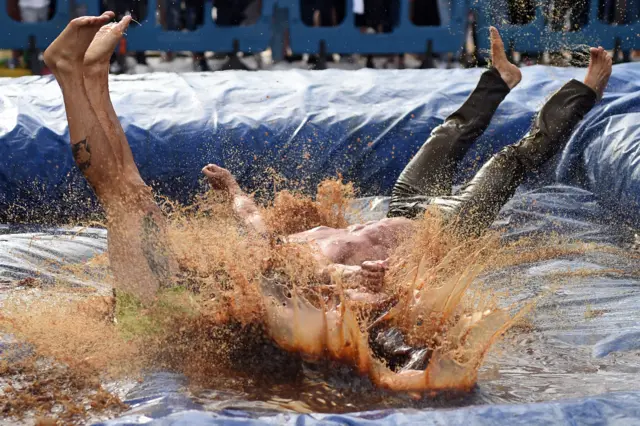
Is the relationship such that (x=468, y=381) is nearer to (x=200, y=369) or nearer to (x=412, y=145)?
(x=200, y=369)

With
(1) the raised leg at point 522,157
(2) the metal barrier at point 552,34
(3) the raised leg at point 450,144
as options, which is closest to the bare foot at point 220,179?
(3) the raised leg at point 450,144

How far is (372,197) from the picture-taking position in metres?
4.17

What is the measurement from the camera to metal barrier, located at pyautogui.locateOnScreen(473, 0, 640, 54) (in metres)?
6.66

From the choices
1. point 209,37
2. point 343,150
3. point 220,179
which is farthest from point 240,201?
point 209,37

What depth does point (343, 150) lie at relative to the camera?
14.0ft

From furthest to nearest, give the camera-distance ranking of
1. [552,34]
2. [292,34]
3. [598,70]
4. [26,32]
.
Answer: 1. [292,34]
2. [26,32]
3. [552,34]
4. [598,70]

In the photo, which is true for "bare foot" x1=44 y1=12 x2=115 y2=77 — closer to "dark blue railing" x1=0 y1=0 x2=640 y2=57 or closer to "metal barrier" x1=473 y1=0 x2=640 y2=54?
"metal barrier" x1=473 y1=0 x2=640 y2=54

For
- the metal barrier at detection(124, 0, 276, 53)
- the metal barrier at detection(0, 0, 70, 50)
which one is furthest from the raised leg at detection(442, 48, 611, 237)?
the metal barrier at detection(0, 0, 70, 50)

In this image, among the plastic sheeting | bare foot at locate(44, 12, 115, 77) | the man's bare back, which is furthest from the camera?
the plastic sheeting

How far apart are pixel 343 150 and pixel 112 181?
6.49 ft

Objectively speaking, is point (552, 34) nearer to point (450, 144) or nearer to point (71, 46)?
point (450, 144)

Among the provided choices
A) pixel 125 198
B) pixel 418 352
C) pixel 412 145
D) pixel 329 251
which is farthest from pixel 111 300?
pixel 412 145

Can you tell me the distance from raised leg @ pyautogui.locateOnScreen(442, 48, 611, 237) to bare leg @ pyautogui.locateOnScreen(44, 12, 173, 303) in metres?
1.17

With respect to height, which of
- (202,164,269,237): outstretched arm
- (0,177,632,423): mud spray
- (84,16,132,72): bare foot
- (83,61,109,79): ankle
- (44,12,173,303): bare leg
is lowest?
(0,177,632,423): mud spray
